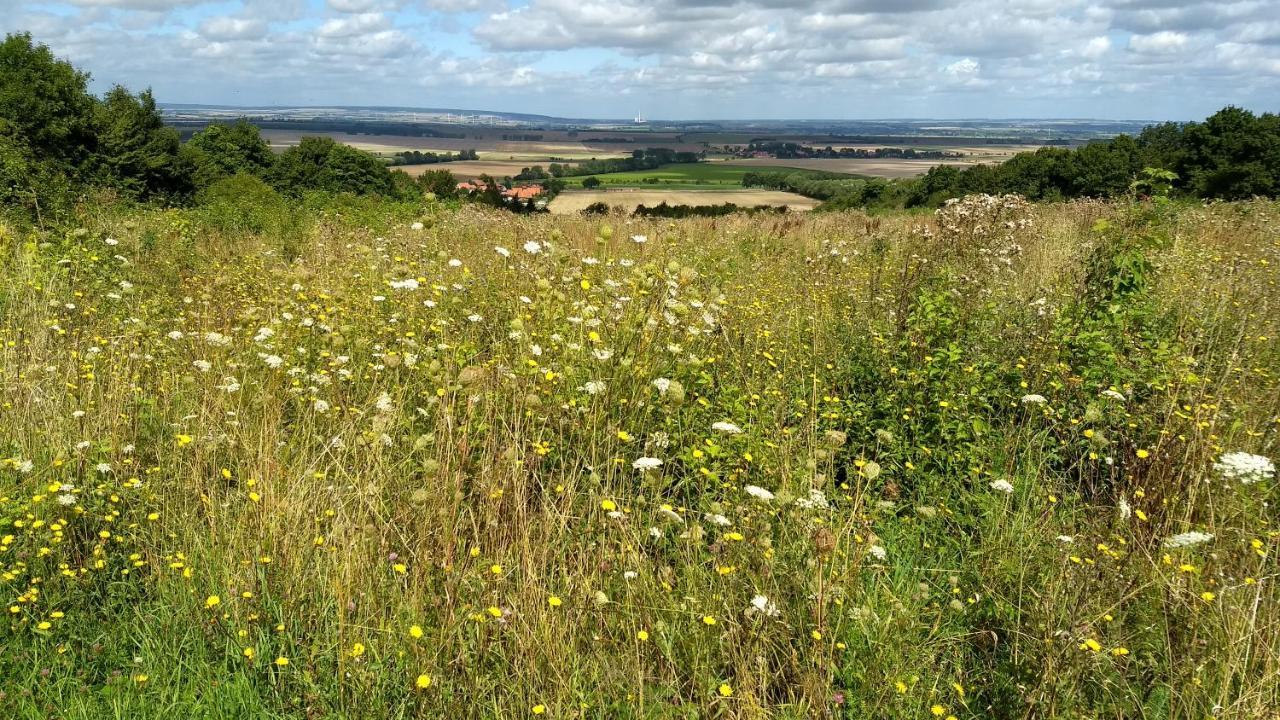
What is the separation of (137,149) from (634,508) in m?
53.6

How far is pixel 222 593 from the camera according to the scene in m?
2.79

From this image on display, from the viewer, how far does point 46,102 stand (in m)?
39.5

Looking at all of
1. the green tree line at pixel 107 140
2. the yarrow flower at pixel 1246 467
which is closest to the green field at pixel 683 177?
the green tree line at pixel 107 140

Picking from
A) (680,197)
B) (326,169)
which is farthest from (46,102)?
(680,197)

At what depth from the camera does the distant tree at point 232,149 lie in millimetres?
55625

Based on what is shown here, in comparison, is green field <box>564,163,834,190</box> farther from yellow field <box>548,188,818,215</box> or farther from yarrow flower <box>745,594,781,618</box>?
yarrow flower <box>745,594,781,618</box>

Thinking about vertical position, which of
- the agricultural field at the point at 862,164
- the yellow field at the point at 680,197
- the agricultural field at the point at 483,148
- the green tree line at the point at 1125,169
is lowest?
the yellow field at the point at 680,197

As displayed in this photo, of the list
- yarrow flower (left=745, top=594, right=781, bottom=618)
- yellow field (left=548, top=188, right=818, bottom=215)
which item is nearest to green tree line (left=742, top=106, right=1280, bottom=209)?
yellow field (left=548, top=188, right=818, bottom=215)

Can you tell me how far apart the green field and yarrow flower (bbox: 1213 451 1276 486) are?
176ft

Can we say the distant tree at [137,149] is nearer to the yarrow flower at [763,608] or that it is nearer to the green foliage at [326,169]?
the green foliage at [326,169]

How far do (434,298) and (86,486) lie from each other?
7.90 ft

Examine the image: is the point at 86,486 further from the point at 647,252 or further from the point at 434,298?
the point at 647,252

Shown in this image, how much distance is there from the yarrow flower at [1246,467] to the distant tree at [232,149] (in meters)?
61.7

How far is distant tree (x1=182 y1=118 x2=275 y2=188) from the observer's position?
55625 mm
